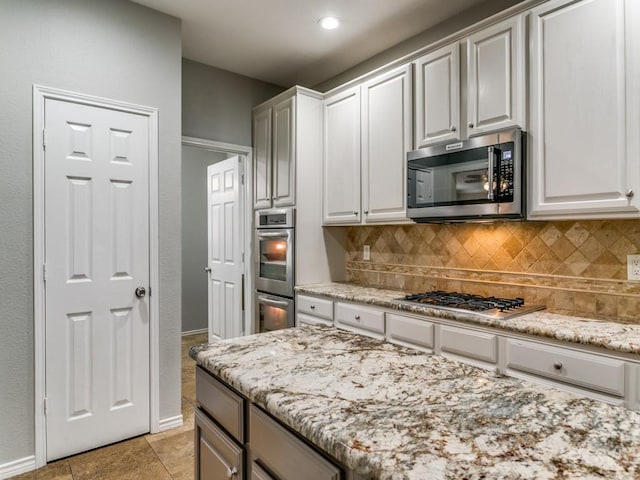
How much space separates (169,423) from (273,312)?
1.22 metres

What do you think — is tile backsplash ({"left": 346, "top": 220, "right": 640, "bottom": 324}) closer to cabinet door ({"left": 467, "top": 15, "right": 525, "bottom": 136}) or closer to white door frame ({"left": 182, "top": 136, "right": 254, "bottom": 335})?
cabinet door ({"left": 467, "top": 15, "right": 525, "bottom": 136})

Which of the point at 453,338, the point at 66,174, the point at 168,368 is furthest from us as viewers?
the point at 168,368

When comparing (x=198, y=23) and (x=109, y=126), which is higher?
(x=198, y=23)

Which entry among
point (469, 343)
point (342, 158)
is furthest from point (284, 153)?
point (469, 343)

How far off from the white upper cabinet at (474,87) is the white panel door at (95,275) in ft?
6.36

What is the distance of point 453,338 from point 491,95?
1449 millimetres

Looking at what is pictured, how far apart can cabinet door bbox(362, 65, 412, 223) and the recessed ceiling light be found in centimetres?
49

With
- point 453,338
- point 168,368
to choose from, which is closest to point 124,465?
point 168,368

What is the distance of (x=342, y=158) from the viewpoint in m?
3.37

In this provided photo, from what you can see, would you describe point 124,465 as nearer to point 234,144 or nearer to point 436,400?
point 436,400

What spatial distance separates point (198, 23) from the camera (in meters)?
2.95

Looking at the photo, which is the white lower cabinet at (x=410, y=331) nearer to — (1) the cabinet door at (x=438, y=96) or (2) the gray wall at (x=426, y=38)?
(1) the cabinet door at (x=438, y=96)

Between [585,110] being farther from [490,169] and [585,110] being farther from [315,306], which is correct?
[315,306]

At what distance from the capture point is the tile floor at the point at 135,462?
223cm
